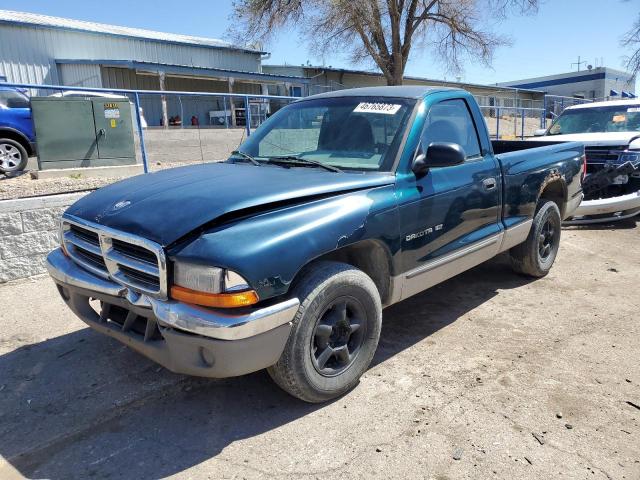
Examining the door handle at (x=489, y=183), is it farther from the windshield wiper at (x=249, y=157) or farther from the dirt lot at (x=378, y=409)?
the windshield wiper at (x=249, y=157)

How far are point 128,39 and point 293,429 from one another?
2983cm

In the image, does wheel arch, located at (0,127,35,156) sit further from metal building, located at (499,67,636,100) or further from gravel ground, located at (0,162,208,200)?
metal building, located at (499,67,636,100)

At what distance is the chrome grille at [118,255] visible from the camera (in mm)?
2590

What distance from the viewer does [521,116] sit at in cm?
2064

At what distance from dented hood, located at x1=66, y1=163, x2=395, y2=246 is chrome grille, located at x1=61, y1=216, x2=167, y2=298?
0.17 feet

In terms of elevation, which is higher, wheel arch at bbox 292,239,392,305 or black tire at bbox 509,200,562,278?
wheel arch at bbox 292,239,392,305

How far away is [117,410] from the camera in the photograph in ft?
10.1

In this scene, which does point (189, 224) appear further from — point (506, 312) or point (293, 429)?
point (506, 312)

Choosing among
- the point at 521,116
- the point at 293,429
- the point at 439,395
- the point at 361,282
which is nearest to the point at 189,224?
the point at 361,282

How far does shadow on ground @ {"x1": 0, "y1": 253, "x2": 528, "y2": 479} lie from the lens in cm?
264

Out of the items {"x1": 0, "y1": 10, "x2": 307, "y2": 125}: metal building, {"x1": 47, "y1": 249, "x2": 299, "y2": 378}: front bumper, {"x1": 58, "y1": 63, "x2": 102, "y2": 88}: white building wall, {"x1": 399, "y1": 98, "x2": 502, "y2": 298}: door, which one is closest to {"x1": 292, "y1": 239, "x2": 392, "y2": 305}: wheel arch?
{"x1": 399, "y1": 98, "x2": 502, "y2": 298}: door

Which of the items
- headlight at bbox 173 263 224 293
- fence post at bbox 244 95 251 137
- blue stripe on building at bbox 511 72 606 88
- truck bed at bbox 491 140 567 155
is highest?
blue stripe on building at bbox 511 72 606 88

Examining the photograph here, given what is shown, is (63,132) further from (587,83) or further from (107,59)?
(587,83)

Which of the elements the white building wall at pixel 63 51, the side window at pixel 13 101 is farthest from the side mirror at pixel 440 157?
the white building wall at pixel 63 51
